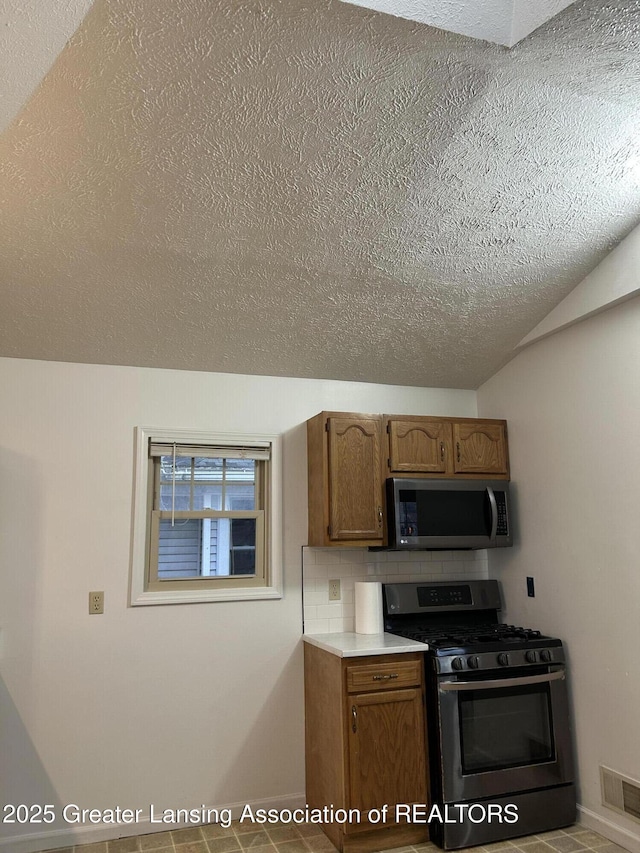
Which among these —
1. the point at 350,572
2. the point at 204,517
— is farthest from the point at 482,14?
the point at 350,572

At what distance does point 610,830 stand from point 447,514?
5.23 feet

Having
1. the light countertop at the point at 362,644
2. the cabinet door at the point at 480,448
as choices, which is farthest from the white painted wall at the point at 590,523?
the light countertop at the point at 362,644

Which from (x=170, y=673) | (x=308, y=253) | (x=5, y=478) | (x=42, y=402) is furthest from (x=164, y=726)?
(x=308, y=253)

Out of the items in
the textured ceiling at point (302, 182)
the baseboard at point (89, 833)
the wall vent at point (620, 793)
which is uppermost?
the textured ceiling at point (302, 182)

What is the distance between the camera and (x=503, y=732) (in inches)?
119

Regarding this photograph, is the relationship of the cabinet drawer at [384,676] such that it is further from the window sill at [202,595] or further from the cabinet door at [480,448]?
the cabinet door at [480,448]

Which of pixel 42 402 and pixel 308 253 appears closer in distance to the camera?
pixel 308 253

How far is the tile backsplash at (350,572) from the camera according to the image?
3514 millimetres

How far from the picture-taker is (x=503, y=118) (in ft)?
7.22

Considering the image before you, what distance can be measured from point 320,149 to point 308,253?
21.7 inches

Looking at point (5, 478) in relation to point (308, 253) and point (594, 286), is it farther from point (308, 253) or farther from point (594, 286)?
point (594, 286)

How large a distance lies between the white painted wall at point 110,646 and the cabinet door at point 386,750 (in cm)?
58

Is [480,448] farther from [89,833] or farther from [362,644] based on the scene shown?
[89,833]

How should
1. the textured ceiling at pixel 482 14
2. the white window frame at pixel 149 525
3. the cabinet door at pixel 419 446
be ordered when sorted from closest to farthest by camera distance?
the textured ceiling at pixel 482 14, the white window frame at pixel 149 525, the cabinet door at pixel 419 446
